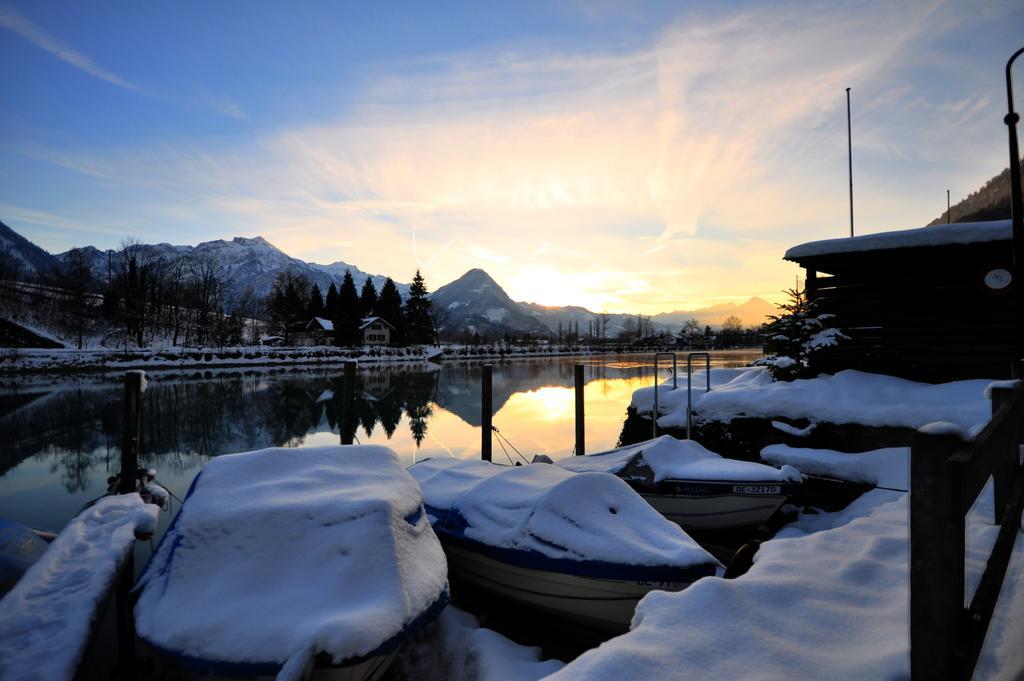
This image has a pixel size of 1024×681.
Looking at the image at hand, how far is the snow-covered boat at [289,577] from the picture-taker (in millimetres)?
3545

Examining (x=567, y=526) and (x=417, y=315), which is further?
(x=417, y=315)

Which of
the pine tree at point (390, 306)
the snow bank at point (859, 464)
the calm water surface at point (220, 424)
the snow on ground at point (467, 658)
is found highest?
the pine tree at point (390, 306)

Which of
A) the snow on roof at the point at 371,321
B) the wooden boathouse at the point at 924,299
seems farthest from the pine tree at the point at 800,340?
the snow on roof at the point at 371,321

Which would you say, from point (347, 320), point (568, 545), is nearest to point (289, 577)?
point (568, 545)

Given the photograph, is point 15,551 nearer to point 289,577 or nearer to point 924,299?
point 289,577

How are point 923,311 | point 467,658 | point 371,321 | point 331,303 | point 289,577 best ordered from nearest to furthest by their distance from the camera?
point 289,577
point 467,658
point 923,311
point 371,321
point 331,303

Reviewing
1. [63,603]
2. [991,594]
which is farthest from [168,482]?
[991,594]

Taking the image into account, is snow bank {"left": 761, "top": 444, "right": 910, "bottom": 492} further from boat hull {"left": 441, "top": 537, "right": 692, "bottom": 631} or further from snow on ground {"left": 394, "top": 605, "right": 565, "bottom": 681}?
snow on ground {"left": 394, "top": 605, "right": 565, "bottom": 681}

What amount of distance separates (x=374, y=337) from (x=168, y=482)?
64582 millimetres

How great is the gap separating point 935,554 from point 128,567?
7.99 metres

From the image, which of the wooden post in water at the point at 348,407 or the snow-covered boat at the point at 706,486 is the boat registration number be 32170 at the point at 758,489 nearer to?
the snow-covered boat at the point at 706,486

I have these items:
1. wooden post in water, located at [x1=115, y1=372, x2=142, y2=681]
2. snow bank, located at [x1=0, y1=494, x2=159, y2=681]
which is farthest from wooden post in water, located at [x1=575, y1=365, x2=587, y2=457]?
wooden post in water, located at [x1=115, y1=372, x2=142, y2=681]

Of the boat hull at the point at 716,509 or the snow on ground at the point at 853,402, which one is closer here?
the boat hull at the point at 716,509

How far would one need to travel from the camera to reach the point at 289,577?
4.00m
